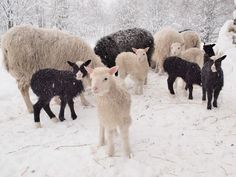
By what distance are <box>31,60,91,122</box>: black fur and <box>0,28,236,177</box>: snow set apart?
0.41 metres

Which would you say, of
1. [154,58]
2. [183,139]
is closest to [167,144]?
[183,139]

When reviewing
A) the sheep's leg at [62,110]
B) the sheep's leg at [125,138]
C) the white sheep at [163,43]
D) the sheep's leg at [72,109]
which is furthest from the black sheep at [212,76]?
the white sheep at [163,43]

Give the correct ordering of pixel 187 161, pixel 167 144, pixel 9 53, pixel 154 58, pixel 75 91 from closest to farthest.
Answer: pixel 187 161, pixel 167 144, pixel 75 91, pixel 9 53, pixel 154 58

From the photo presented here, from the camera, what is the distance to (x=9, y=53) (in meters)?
6.34

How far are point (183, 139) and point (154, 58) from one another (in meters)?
5.12

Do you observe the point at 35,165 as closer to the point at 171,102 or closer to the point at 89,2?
the point at 171,102

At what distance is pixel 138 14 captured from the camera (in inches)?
1326

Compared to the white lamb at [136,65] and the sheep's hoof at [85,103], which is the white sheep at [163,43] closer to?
the white lamb at [136,65]

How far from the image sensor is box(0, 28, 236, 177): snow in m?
4.13

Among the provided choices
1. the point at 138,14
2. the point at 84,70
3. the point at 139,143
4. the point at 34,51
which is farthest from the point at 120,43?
the point at 138,14

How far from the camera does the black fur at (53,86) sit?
219 inches

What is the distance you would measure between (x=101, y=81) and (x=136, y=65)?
10.4ft

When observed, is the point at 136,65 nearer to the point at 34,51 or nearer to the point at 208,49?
the point at 208,49

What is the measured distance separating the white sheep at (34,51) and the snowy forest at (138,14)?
18363 mm
